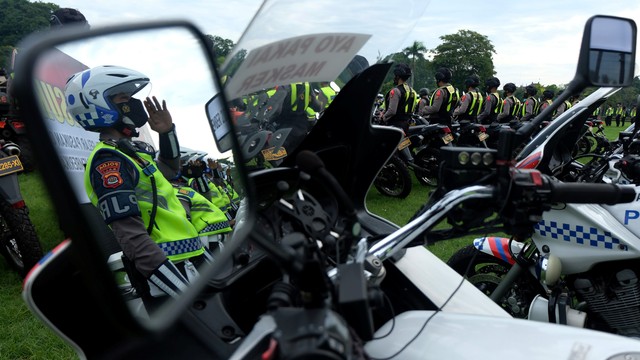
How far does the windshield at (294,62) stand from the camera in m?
1.24

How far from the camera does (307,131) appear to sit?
1.59 m

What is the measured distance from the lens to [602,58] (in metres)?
1.42

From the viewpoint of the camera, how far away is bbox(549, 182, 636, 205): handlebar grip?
133cm

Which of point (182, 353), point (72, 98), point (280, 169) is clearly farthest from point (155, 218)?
point (280, 169)

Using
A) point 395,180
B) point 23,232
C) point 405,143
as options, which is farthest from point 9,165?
point 405,143

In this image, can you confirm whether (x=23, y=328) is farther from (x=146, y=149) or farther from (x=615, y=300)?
(x=615, y=300)

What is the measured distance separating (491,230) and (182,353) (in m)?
0.97

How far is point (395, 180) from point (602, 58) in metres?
6.14

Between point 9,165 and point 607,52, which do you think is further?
point 9,165

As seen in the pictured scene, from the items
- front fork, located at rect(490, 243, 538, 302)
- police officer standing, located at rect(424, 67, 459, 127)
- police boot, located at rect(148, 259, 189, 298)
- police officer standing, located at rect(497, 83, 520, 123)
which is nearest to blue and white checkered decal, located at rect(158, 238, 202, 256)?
police boot, located at rect(148, 259, 189, 298)

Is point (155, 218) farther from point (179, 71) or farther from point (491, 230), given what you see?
point (491, 230)

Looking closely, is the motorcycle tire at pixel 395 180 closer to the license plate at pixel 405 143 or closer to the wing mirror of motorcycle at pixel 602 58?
the license plate at pixel 405 143

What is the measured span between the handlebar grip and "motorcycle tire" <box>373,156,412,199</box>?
593 cm

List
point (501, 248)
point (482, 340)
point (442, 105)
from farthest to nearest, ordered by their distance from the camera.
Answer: point (442, 105) → point (501, 248) → point (482, 340)
